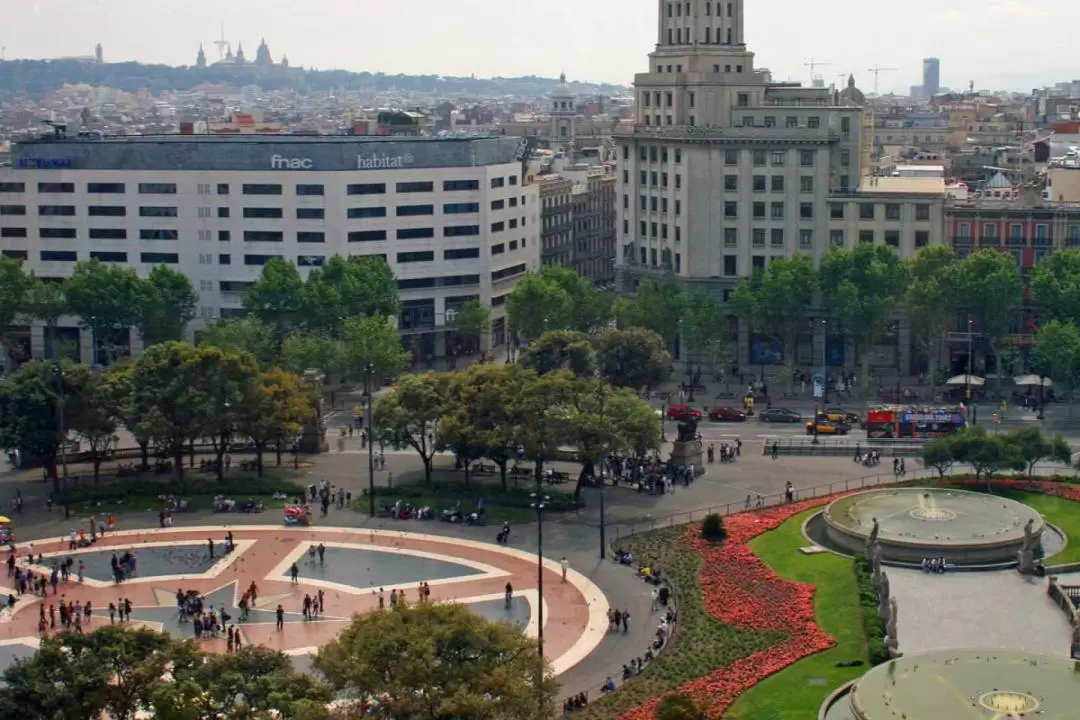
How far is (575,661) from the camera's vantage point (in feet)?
227

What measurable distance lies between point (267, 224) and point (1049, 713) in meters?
99.2

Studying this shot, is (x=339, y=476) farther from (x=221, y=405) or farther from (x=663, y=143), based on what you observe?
(x=663, y=143)

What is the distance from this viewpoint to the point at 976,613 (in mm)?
71250

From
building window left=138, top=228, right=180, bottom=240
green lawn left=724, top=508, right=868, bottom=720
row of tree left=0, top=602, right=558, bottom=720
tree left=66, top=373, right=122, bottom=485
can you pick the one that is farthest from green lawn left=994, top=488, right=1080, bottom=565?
building window left=138, top=228, right=180, bottom=240

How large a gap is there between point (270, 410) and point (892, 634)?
148 ft

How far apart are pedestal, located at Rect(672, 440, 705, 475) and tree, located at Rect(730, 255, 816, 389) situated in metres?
24.0

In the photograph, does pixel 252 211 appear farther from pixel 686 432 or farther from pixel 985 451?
pixel 985 451

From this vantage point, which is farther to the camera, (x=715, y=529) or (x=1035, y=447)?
(x=1035, y=447)

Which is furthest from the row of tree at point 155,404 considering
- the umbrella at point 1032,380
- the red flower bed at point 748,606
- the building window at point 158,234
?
the umbrella at point 1032,380

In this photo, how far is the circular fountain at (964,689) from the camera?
5719cm

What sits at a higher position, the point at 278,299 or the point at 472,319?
the point at 278,299

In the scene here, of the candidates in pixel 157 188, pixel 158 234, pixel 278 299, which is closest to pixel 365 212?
pixel 278 299

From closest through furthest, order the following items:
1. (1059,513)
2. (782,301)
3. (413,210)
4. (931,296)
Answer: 1. (1059,513)
2. (931,296)
3. (782,301)
4. (413,210)

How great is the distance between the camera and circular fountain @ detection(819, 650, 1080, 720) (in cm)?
5719
